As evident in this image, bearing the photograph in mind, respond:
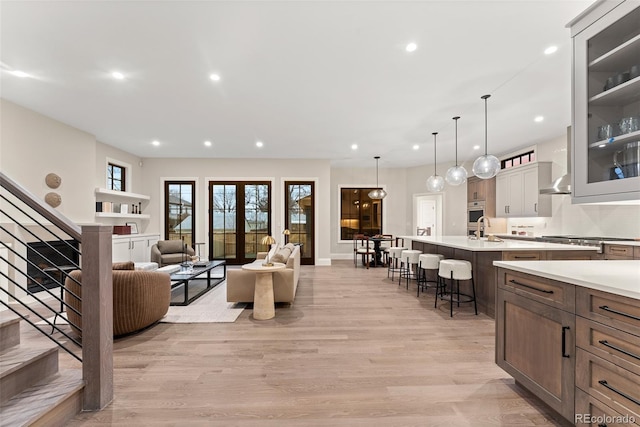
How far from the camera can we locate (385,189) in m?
9.29

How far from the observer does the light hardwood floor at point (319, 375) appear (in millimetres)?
1808

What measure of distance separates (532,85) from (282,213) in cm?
A: 582

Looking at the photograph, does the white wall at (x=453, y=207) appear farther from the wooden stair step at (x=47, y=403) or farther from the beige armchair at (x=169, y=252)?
the wooden stair step at (x=47, y=403)

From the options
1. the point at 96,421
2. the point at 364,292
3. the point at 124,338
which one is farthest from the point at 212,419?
the point at 364,292

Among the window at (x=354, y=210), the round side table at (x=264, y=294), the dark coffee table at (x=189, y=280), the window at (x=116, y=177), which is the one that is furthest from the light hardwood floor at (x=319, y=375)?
the window at (x=354, y=210)

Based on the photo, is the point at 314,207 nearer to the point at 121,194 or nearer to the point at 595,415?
the point at 121,194

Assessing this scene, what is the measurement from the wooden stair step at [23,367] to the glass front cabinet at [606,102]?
3704mm

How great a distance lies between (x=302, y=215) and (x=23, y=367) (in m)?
6.43

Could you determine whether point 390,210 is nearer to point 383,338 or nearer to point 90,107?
point 383,338

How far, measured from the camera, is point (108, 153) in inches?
256

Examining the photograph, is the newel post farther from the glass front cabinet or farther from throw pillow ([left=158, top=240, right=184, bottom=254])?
throw pillow ([left=158, top=240, right=184, bottom=254])

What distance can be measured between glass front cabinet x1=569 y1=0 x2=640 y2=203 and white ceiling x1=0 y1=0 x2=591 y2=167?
704 mm

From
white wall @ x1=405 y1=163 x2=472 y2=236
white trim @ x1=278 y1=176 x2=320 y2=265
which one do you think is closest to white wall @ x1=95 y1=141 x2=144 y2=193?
white trim @ x1=278 y1=176 x2=320 y2=265

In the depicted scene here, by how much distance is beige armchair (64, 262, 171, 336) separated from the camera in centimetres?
284
